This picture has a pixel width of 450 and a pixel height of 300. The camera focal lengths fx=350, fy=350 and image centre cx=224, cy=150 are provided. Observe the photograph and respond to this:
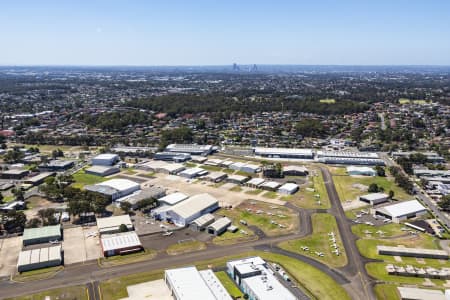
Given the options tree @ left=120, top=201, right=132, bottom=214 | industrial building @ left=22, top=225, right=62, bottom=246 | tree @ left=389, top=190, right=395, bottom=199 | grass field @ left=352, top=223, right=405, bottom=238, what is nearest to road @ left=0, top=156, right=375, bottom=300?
grass field @ left=352, top=223, right=405, bottom=238


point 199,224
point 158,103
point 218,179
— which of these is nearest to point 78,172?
point 218,179

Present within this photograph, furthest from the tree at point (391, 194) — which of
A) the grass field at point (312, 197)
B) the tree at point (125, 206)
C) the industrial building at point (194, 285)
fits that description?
the tree at point (125, 206)

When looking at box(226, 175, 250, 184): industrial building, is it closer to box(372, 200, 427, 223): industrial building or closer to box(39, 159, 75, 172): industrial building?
box(372, 200, 427, 223): industrial building

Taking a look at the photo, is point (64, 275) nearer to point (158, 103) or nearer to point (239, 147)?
point (239, 147)

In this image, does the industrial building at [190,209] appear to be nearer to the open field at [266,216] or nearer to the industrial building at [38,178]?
the open field at [266,216]

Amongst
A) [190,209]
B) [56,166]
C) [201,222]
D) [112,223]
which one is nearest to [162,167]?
[56,166]
